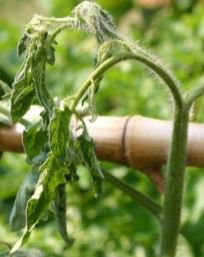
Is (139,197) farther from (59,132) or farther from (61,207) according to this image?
(59,132)

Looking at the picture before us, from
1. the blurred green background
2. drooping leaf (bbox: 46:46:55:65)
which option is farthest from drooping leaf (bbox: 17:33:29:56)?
the blurred green background

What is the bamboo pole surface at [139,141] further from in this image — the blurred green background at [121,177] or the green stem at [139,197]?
the blurred green background at [121,177]

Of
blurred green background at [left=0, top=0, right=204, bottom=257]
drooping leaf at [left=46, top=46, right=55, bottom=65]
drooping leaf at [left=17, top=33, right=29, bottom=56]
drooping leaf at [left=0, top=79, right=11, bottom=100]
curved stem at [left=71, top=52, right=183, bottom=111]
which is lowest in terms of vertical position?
blurred green background at [left=0, top=0, right=204, bottom=257]

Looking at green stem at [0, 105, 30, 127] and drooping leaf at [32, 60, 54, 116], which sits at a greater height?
drooping leaf at [32, 60, 54, 116]

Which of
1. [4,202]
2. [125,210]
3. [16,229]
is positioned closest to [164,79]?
[16,229]

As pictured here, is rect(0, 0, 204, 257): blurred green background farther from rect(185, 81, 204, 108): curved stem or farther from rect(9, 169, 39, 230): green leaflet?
rect(185, 81, 204, 108): curved stem

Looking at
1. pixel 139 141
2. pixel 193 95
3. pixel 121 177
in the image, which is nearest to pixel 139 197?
pixel 139 141
